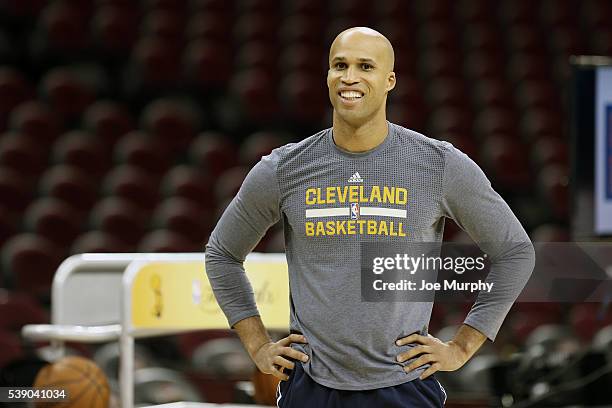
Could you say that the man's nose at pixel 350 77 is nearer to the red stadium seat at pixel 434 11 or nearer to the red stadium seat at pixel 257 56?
the red stadium seat at pixel 257 56

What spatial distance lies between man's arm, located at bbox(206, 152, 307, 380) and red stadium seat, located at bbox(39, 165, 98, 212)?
5.13 m

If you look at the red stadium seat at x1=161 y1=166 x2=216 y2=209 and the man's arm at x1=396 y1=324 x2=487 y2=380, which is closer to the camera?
the man's arm at x1=396 y1=324 x2=487 y2=380

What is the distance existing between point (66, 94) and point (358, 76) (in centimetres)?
594

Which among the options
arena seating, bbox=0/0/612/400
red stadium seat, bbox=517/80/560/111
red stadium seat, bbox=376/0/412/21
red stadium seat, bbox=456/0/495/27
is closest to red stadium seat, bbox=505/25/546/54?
arena seating, bbox=0/0/612/400

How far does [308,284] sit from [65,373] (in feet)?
6.08

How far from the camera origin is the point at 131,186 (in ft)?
24.3

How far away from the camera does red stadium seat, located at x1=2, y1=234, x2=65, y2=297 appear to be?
22.4 ft

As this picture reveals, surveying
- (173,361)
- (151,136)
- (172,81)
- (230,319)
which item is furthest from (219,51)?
(230,319)

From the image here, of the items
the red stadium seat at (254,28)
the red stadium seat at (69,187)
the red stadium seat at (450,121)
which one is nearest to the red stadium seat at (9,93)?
the red stadium seat at (69,187)

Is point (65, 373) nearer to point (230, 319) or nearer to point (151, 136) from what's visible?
point (230, 319)

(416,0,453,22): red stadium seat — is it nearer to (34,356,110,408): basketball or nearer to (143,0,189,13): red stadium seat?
(143,0,189,13): red stadium seat

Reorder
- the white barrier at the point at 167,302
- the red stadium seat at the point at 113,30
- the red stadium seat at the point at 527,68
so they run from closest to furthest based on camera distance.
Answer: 1. the white barrier at the point at 167,302
2. the red stadium seat at the point at 113,30
3. the red stadium seat at the point at 527,68

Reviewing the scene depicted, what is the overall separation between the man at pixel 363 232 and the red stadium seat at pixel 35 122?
18.3ft

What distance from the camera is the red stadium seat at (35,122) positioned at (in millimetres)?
7531
